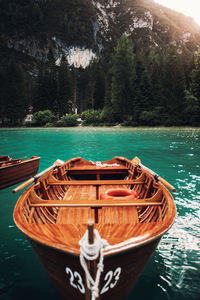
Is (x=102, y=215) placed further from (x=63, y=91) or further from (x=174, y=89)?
(x=63, y=91)

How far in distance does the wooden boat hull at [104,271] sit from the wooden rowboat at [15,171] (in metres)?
6.25

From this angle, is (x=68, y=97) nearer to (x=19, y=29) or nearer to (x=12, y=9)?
(x=19, y=29)

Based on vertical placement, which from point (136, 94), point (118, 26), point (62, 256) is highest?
point (118, 26)

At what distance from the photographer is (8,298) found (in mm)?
3447

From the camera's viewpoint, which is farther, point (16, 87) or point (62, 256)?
point (16, 87)

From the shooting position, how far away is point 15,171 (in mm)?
8938

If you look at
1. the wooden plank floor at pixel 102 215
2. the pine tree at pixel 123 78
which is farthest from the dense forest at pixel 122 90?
the wooden plank floor at pixel 102 215

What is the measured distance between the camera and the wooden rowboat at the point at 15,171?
8.29 meters

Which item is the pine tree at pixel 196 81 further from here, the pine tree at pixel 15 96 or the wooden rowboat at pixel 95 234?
the wooden rowboat at pixel 95 234

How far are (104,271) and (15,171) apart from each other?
757 centimetres

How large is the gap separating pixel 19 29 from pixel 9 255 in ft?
506

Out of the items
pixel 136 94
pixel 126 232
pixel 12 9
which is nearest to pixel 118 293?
pixel 126 232

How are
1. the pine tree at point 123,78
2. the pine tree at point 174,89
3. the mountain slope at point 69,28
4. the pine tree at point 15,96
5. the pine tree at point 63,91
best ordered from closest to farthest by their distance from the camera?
1. the pine tree at point 174,89
2. the pine tree at point 123,78
3. the pine tree at point 15,96
4. the pine tree at point 63,91
5. the mountain slope at point 69,28

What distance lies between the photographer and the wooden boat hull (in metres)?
2.33
